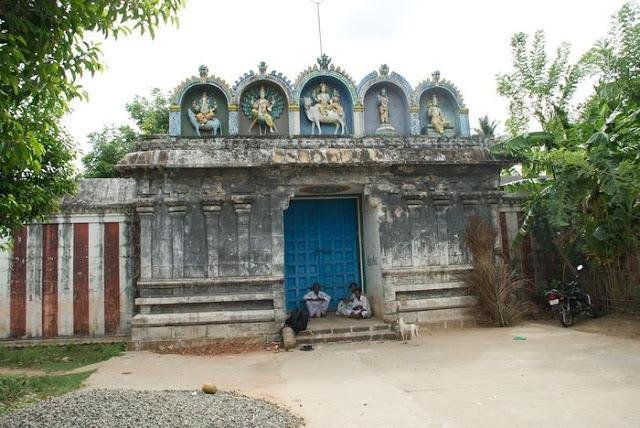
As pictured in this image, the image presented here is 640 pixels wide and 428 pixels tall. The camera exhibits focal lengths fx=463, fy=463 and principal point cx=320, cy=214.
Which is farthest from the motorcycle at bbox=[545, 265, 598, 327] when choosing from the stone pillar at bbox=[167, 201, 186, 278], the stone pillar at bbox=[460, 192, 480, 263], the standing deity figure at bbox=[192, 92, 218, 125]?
the standing deity figure at bbox=[192, 92, 218, 125]

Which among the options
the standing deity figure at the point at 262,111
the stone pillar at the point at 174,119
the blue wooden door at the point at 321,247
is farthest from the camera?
the standing deity figure at the point at 262,111

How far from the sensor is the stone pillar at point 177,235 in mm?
8836

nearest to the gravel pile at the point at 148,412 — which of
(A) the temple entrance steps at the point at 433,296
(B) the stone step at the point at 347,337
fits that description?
(B) the stone step at the point at 347,337

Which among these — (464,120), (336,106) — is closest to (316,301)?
(336,106)

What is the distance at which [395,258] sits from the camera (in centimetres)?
936

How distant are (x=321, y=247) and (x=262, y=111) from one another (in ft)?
12.0

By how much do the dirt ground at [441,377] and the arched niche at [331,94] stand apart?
558 cm

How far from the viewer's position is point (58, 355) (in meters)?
8.35

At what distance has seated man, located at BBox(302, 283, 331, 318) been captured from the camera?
32.7 ft

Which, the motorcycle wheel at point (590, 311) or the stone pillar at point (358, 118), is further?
the stone pillar at point (358, 118)

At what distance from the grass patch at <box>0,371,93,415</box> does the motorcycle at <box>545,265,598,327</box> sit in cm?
856

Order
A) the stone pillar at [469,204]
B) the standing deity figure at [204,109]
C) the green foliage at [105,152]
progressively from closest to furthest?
the stone pillar at [469,204], the standing deity figure at [204,109], the green foliage at [105,152]

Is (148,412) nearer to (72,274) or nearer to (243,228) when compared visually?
(243,228)

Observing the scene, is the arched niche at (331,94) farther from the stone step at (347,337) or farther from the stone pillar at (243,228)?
the stone step at (347,337)
